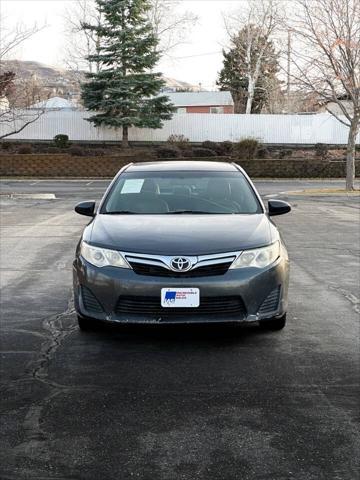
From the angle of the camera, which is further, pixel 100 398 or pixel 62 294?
pixel 62 294

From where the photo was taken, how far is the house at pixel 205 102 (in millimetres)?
63125

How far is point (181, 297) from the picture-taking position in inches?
187

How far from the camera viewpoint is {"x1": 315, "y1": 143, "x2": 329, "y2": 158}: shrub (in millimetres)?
39825

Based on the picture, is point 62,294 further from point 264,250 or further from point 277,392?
point 277,392

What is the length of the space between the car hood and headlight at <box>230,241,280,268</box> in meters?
0.06

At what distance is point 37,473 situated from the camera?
313 cm

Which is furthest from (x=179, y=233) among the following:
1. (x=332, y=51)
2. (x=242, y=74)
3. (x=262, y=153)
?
(x=242, y=74)

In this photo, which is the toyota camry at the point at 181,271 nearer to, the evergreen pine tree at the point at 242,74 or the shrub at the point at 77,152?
the shrub at the point at 77,152

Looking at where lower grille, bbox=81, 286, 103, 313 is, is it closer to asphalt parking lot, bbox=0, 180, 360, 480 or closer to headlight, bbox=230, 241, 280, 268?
asphalt parking lot, bbox=0, 180, 360, 480

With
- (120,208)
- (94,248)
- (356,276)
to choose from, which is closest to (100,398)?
(94,248)

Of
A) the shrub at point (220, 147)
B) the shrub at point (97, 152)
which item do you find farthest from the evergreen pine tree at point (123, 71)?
the shrub at point (220, 147)

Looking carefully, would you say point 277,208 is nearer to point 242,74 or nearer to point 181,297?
point 181,297

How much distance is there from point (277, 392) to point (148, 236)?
65.0 inches

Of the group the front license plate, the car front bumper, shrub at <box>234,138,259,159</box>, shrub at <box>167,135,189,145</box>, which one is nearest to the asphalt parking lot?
the car front bumper
